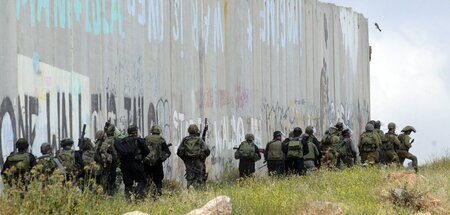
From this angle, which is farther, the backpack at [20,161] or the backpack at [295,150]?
the backpack at [295,150]

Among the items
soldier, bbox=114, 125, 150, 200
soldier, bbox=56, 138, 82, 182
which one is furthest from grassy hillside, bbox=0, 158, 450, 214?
soldier, bbox=114, 125, 150, 200

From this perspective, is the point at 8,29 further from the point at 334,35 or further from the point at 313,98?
the point at 334,35

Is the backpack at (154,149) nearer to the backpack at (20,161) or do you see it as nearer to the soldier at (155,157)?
the soldier at (155,157)

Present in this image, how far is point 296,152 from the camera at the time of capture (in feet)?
71.0

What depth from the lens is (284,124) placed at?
32250mm

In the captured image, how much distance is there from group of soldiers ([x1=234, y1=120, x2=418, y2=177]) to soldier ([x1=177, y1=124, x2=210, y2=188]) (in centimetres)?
299

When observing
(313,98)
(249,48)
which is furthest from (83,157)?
(313,98)

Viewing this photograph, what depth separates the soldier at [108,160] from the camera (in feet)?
55.4

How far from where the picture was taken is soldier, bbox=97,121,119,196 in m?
16.9

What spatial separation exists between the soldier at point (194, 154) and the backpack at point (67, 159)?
312cm

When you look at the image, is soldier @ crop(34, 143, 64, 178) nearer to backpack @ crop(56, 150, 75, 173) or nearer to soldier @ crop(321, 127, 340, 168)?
backpack @ crop(56, 150, 75, 173)

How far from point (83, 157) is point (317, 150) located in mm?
7075

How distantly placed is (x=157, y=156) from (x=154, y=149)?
0.39ft

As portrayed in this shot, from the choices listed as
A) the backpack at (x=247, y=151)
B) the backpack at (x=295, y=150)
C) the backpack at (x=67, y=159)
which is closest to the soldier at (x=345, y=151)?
the backpack at (x=247, y=151)
